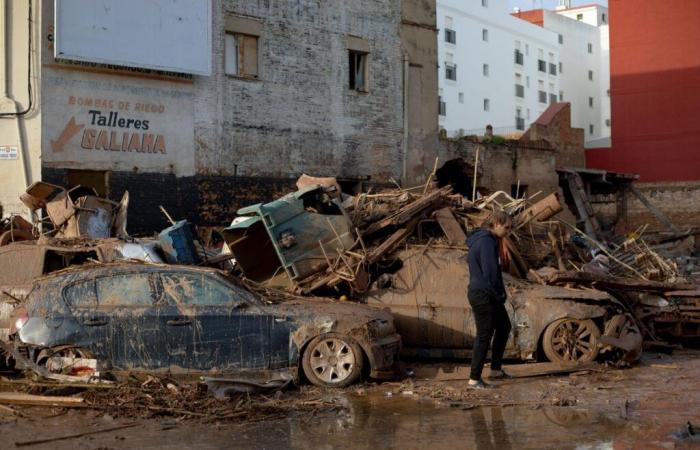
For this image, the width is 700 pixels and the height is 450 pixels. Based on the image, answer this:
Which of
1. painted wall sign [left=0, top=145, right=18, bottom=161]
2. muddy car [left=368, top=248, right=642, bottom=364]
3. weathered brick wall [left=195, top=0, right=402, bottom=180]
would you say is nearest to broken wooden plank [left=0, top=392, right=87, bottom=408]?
muddy car [left=368, top=248, right=642, bottom=364]

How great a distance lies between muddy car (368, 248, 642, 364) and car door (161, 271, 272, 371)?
7.04 feet

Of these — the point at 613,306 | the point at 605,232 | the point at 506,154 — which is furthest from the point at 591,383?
the point at 605,232

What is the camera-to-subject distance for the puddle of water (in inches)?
310

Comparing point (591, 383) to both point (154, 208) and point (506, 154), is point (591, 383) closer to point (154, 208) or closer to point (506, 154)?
point (154, 208)

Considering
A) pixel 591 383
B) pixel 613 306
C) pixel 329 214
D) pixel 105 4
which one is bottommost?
pixel 591 383

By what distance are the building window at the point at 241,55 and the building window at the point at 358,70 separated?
3.33 meters

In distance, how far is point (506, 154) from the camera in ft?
93.7

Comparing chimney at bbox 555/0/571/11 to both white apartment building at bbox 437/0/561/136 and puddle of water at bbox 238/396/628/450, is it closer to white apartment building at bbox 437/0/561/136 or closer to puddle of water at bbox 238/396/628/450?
white apartment building at bbox 437/0/561/136

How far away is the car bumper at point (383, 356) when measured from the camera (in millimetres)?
10391

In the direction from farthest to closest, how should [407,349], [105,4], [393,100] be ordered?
[393,100]
[105,4]
[407,349]

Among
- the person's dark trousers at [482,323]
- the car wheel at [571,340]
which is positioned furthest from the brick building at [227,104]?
the person's dark trousers at [482,323]

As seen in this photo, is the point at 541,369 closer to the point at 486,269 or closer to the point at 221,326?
the point at 486,269

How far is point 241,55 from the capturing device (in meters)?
22.6

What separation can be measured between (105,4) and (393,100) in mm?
8839
